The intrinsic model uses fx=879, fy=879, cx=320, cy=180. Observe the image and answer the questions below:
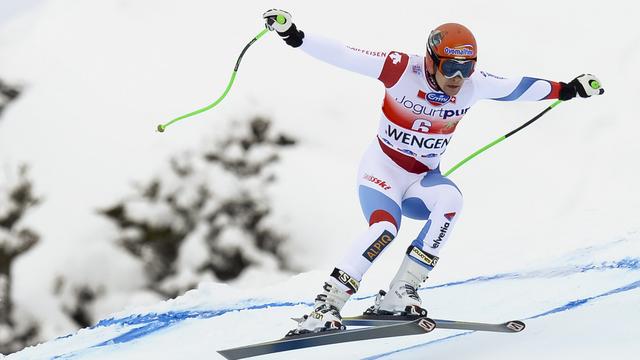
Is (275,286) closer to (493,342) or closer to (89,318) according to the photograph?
(493,342)

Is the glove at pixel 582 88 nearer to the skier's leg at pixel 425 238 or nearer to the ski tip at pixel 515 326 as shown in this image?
the skier's leg at pixel 425 238

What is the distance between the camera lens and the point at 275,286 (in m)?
6.71

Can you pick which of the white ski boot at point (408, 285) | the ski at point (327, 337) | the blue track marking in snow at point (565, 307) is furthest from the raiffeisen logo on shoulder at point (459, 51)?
the blue track marking in snow at point (565, 307)

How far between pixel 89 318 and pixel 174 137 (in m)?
2.66

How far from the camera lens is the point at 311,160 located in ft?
33.7

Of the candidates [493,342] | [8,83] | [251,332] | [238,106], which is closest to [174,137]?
[238,106]

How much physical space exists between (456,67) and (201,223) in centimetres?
546

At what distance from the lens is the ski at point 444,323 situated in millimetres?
4539

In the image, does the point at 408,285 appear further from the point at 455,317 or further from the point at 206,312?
the point at 206,312

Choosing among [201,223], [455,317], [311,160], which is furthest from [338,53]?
[311,160]

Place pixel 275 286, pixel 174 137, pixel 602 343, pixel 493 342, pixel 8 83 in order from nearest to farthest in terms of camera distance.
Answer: pixel 602 343, pixel 493 342, pixel 275 286, pixel 174 137, pixel 8 83

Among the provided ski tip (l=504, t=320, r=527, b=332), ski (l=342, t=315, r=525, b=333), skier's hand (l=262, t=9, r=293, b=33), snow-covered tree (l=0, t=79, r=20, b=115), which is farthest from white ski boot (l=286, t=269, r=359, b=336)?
snow-covered tree (l=0, t=79, r=20, b=115)

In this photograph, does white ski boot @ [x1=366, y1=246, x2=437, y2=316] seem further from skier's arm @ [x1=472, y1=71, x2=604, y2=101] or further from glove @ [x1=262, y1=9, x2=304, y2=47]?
glove @ [x1=262, y1=9, x2=304, y2=47]

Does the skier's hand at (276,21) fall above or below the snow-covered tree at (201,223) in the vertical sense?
below
